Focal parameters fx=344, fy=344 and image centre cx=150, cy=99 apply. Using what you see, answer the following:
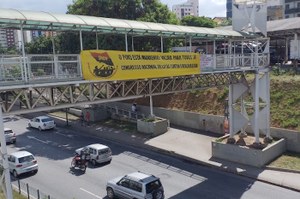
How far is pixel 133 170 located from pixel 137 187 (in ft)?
18.9

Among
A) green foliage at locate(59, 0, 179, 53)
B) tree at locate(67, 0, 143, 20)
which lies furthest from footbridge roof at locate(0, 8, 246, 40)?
tree at locate(67, 0, 143, 20)

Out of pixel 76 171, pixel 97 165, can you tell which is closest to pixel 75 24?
pixel 76 171

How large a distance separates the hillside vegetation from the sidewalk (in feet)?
9.70

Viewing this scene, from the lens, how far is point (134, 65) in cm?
1579

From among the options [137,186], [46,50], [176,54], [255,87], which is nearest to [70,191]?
[137,186]

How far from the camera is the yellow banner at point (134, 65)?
14.0 metres

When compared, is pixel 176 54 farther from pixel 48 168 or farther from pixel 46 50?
pixel 46 50

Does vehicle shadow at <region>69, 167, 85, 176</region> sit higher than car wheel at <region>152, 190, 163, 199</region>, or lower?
lower

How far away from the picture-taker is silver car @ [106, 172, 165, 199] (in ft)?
53.2

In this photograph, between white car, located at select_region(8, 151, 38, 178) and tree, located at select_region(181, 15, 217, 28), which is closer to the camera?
white car, located at select_region(8, 151, 38, 178)

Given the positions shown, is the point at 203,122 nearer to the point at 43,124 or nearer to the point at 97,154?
the point at 97,154

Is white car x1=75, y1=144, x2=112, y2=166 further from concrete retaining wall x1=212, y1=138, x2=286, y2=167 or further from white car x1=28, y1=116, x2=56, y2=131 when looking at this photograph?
white car x1=28, y1=116, x2=56, y2=131

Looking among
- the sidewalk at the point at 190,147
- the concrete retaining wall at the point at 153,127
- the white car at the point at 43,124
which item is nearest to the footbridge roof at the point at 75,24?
the sidewalk at the point at 190,147

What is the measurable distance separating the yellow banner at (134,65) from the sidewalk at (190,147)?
6.83m
